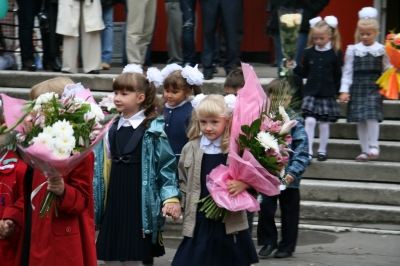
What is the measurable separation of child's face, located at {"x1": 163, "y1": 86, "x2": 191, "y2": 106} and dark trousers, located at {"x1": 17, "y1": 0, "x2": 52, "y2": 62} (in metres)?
4.23

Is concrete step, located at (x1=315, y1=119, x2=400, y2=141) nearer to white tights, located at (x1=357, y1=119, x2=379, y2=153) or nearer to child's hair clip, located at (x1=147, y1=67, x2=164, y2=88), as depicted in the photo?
white tights, located at (x1=357, y1=119, x2=379, y2=153)

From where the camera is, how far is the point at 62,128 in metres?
4.53

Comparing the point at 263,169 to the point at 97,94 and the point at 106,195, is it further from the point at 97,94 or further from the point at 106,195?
the point at 97,94

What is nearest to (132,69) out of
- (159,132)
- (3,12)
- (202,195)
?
(159,132)

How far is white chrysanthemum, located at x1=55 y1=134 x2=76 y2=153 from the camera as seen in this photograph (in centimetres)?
446

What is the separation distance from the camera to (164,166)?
19.3ft

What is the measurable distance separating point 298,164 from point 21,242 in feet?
9.18

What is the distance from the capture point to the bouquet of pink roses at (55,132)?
4.45 metres

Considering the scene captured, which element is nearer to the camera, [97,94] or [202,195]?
[202,195]

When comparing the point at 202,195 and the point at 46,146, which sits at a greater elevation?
the point at 46,146

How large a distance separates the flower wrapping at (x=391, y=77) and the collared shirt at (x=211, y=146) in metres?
3.25

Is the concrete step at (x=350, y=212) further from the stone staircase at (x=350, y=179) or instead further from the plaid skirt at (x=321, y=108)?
the plaid skirt at (x=321, y=108)

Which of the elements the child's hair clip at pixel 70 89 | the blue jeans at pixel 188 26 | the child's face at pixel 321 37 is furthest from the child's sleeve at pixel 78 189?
the blue jeans at pixel 188 26

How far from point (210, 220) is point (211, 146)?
0.53 metres
